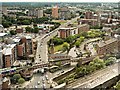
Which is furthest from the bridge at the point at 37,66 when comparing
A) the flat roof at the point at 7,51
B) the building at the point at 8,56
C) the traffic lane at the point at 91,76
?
the traffic lane at the point at 91,76

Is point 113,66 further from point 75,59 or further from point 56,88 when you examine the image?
point 56,88

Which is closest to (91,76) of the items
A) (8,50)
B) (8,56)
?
(8,56)

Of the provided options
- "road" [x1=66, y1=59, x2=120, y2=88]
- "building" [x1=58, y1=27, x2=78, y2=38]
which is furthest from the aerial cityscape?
"building" [x1=58, y1=27, x2=78, y2=38]

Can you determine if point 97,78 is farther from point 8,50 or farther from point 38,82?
point 8,50

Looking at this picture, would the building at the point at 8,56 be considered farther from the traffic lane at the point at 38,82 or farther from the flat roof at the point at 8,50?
the traffic lane at the point at 38,82

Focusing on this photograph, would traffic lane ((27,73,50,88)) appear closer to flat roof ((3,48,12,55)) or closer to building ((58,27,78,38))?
flat roof ((3,48,12,55))
